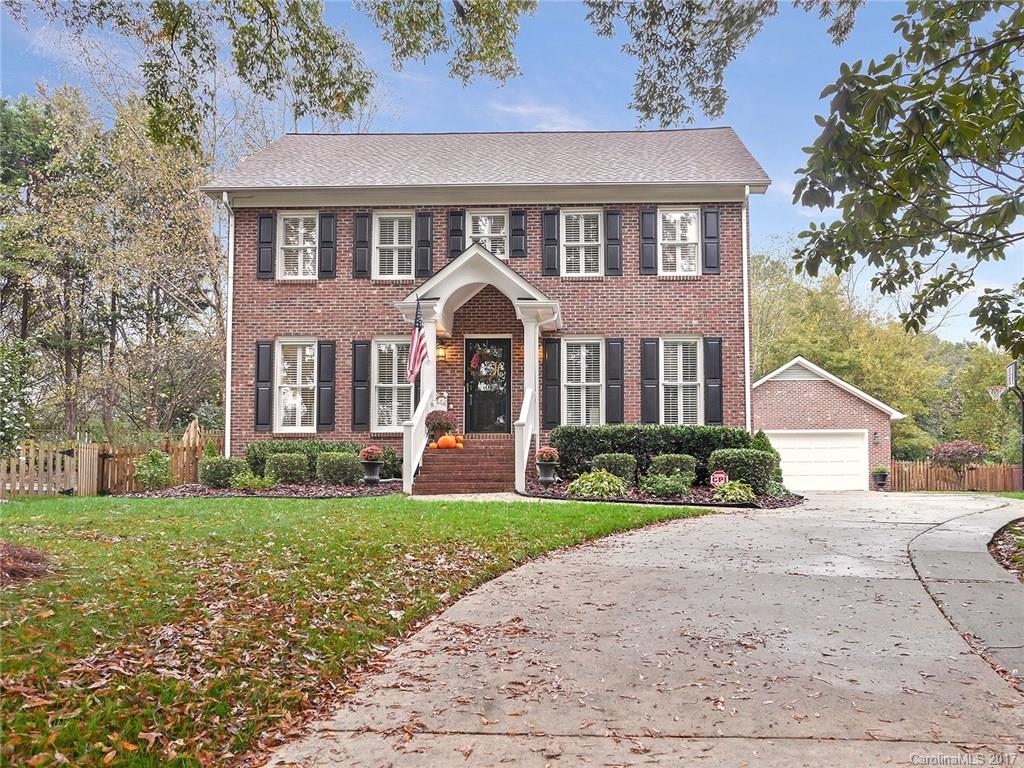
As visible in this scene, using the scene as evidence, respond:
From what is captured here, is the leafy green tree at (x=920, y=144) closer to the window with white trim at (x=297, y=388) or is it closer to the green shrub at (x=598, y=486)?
the green shrub at (x=598, y=486)

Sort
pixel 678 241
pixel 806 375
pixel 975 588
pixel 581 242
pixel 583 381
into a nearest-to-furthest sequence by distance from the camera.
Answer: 1. pixel 975 588
2. pixel 583 381
3. pixel 678 241
4. pixel 581 242
5. pixel 806 375

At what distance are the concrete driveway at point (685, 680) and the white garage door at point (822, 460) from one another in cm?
1692

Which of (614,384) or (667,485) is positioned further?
(614,384)

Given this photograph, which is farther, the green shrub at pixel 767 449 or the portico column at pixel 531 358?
the portico column at pixel 531 358

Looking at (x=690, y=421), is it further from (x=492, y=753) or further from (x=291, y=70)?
(x=492, y=753)

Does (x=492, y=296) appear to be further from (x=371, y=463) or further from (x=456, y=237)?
(x=371, y=463)

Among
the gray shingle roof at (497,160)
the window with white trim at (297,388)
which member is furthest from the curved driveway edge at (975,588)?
the window with white trim at (297,388)

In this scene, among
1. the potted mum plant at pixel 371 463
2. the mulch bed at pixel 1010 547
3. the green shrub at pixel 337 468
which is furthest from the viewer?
the green shrub at pixel 337 468

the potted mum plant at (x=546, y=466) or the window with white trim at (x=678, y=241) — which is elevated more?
the window with white trim at (x=678, y=241)

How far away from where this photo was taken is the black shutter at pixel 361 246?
1603 cm

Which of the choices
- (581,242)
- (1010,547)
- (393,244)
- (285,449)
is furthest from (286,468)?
(1010,547)

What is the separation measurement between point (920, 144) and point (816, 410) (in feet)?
64.5

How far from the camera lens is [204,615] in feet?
14.4

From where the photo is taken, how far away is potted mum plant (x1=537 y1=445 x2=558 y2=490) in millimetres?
13234
